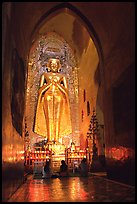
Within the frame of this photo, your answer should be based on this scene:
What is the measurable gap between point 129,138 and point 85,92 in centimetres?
928

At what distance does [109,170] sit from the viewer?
674cm

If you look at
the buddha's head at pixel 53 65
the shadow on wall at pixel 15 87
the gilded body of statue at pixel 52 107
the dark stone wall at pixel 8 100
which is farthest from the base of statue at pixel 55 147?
the dark stone wall at pixel 8 100

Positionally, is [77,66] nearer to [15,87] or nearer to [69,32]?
[69,32]

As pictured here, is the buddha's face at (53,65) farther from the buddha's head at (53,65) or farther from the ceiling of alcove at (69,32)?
the ceiling of alcove at (69,32)

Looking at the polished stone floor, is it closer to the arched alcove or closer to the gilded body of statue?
the arched alcove

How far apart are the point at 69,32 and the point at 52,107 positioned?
4.99 meters

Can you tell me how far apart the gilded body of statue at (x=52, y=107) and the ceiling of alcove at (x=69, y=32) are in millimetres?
834

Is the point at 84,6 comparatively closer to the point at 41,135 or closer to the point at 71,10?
the point at 71,10

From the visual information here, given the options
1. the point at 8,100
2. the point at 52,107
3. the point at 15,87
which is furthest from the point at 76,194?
the point at 52,107

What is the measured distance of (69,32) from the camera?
15.6 metres

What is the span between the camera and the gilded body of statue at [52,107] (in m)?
13.9

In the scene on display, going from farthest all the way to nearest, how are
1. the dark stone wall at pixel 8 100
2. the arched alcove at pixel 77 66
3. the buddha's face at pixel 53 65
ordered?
the buddha's face at pixel 53 65, the arched alcove at pixel 77 66, the dark stone wall at pixel 8 100

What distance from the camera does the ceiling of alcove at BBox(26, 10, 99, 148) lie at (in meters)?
14.4

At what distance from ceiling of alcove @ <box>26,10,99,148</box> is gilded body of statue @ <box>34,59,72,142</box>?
834 millimetres
